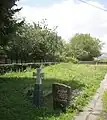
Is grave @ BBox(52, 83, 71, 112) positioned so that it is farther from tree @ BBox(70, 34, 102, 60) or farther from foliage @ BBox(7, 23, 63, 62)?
tree @ BBox(70, 34, 102, 60)

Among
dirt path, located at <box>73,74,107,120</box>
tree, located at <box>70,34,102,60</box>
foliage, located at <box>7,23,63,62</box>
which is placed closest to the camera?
dirt path, located at <box>73,74,107,120</box>

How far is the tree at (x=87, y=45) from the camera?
200ft

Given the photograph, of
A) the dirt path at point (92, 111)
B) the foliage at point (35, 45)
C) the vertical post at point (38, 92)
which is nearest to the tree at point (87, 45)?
the foliage at point (35, 45)

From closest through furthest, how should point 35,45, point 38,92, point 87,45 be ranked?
point 38,92, point 35,45, point 87,45

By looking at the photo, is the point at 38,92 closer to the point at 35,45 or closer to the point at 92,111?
the point at 92,111

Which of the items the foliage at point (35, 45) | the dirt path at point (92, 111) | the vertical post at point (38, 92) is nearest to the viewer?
the dirt path at point (92, 111)

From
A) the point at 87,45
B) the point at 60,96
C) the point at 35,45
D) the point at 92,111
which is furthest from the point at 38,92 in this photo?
the point at 87,45

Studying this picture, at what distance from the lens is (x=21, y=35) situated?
96.9 feet

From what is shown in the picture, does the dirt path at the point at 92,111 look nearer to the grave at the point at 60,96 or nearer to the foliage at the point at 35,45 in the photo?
the grave at the point at 60,96

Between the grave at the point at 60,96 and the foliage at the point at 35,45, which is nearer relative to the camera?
the grave at the point at 60,96

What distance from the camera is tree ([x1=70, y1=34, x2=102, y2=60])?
60938 mm

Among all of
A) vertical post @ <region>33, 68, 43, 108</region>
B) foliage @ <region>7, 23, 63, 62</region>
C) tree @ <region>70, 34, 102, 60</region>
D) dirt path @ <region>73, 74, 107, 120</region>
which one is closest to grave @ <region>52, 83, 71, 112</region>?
vertical post @ <region>33, 68, 43, 108</region>

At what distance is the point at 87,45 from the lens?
6750 centimetres

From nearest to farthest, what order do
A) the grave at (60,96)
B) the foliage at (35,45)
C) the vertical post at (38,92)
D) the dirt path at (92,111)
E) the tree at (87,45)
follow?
the dirt path at (92,111) → the grave at (60,96) → the vertical post at (38,92) → the foliage at (35,45) → the tree at (87,45)
